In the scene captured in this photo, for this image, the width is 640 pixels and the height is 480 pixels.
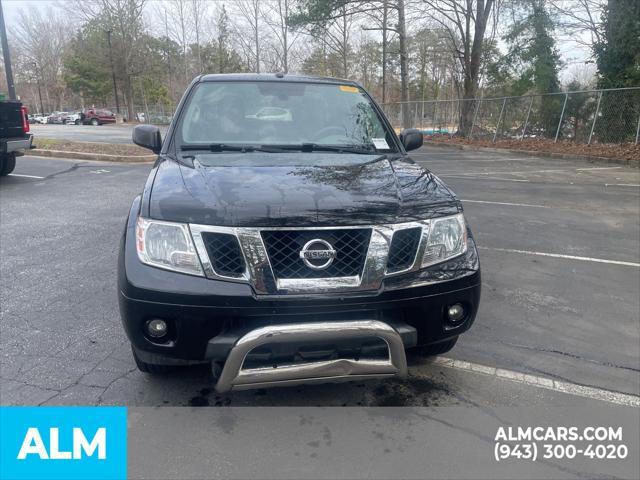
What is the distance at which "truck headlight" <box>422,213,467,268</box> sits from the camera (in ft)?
8.03

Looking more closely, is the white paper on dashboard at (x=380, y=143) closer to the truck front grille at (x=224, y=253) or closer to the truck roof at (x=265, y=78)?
the truck roof at (x=265, y=78)

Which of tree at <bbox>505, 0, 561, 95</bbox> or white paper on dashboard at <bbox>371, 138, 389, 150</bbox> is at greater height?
tree at <bbox>505, 0, 561, 95</bbox>

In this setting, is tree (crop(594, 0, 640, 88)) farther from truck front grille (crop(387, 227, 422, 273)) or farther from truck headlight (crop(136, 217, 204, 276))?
Answer: truck headlight (crop(136, 217, 204, 276))

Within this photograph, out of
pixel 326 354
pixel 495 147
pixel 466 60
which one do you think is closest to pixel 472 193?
pixel 326 354

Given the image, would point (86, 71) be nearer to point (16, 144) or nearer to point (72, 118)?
point (72, 118)

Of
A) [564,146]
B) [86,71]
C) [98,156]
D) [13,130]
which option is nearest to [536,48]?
[564,146]

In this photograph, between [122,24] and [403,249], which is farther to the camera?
[122,24]

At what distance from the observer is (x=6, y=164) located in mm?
9984

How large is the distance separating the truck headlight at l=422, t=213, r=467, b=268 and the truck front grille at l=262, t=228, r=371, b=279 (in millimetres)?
359

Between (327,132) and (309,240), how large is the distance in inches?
64.0

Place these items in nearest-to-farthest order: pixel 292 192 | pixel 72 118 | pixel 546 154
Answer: pixel 292 192
pixel 546 154
pixel 72 118

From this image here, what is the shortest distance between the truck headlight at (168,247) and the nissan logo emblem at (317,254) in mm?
490

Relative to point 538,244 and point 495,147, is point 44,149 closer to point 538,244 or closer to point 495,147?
point 538,244

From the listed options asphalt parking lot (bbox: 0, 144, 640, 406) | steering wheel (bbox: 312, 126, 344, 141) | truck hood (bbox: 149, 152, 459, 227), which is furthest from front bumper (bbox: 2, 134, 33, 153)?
steering wheel (bbox: 312, 126, 344, 141)
